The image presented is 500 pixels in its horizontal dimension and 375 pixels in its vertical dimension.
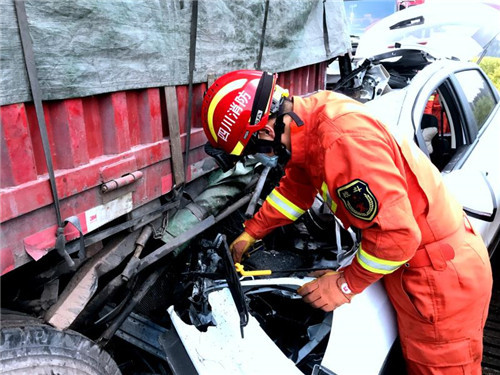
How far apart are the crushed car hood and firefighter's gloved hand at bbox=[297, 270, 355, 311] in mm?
3785

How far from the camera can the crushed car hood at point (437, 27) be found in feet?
17.2

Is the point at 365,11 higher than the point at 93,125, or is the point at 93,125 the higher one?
the point at 365,11

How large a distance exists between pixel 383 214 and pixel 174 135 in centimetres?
108

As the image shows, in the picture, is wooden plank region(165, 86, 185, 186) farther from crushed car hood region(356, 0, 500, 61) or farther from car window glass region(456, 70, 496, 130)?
crushed car hood region(356, 0, 500, 61)

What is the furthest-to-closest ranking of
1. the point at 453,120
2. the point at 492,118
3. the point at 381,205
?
the point at 492,118 < the point at 453,120 < the point at 381,205

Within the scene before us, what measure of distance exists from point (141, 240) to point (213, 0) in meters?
1.27

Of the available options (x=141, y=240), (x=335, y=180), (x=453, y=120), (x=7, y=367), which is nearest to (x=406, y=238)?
(x=335, y=180)

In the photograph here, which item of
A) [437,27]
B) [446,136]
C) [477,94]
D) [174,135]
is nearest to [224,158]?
[174,135]

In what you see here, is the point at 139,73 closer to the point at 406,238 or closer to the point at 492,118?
the point at 406,238

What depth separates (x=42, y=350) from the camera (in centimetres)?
143

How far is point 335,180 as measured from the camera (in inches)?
61.1

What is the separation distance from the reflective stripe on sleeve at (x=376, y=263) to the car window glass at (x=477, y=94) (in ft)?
6.91

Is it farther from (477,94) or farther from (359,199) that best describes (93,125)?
(477,94)

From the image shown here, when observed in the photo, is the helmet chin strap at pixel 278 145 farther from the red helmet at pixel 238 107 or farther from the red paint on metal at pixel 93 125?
the red paint on metal at pixel 93 125
